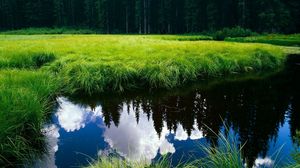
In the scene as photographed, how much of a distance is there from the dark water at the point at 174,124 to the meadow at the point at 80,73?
1.88 feet

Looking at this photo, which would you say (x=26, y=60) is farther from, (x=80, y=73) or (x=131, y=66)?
(x=131, y=66)

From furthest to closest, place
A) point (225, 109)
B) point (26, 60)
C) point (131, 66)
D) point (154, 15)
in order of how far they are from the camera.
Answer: point (154, 15) < point (26, 60) < point (131, 66) < point (225, 109)

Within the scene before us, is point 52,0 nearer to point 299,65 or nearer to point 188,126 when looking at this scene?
point 299,65

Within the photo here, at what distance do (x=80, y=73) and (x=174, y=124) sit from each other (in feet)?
15.6

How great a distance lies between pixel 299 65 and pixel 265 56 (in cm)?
240

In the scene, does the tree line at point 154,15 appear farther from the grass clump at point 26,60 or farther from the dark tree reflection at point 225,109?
the dark tree reflection at point 225,109

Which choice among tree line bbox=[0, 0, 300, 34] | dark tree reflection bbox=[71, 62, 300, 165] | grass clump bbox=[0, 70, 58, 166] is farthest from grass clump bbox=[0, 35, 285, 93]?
tree line bbox=[0, 0, 300, 34]

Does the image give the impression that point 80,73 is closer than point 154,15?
Yes

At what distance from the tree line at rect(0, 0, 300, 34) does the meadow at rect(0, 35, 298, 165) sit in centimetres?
3454

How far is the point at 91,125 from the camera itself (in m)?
7.54

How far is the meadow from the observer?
5.86 m

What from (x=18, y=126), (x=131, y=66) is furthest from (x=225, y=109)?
(x=18, y=126)

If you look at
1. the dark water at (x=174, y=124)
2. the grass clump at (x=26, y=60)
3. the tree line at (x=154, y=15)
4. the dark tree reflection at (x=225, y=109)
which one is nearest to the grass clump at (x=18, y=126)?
the dark water at (x=174, y=124)

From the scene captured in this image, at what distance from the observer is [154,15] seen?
60.8 meters
